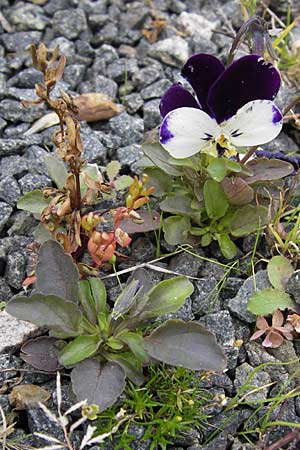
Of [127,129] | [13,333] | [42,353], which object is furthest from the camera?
[127,129]

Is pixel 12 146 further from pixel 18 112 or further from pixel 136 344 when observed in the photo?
pixel 136 344

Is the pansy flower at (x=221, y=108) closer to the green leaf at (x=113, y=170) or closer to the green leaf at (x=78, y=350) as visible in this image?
the green leaf at (x=113, y=170)

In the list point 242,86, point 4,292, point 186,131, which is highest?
point 242,86

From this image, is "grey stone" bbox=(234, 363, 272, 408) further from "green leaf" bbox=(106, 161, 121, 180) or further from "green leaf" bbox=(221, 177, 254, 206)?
"green leaf" bbox=(106, 161, 121, 180)

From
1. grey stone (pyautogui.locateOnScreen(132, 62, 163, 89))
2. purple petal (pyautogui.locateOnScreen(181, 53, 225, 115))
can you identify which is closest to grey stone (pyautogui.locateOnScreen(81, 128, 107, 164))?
grey stone (pyautogui.locateOnScreen(132, 62, 163, 89))

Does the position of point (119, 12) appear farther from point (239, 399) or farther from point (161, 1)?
point (239, 399)

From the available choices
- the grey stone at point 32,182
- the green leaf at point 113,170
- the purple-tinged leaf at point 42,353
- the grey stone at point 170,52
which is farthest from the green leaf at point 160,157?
the grey stone at point 170,52

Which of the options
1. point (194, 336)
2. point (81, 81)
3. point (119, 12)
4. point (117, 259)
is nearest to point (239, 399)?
point (194, 336)

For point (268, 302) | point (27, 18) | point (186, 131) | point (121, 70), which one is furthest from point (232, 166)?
point (27, 18)
